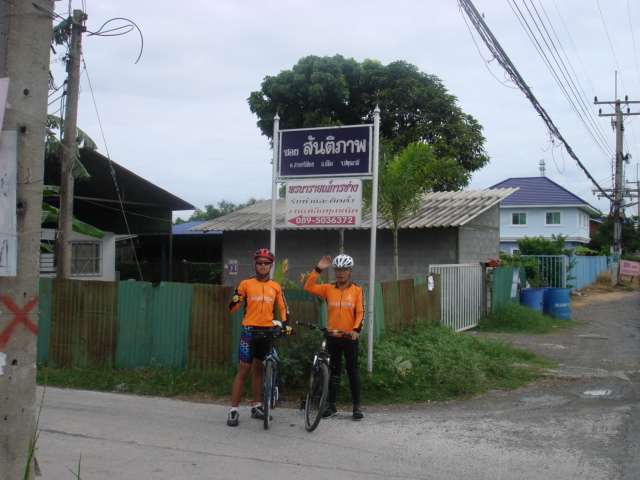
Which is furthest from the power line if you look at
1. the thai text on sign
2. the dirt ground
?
the thai text on sign

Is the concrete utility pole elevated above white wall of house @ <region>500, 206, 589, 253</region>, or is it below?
below

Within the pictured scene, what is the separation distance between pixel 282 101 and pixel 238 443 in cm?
2361

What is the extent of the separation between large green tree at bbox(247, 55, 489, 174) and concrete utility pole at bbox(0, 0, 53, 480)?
23963mm

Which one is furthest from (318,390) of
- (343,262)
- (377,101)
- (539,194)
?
(539,194)

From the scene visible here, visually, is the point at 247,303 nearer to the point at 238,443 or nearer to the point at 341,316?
the point at 341,316

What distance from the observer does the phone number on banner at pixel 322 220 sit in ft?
26.8

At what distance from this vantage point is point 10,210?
3092 millimetres

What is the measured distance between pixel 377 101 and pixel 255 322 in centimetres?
2203

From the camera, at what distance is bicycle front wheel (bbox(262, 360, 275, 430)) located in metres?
6.27

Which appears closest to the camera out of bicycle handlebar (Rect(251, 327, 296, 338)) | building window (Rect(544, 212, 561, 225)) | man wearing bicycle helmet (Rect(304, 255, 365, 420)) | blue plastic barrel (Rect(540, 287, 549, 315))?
bicycle handlebar (Rect(251, 327, 296, 338))

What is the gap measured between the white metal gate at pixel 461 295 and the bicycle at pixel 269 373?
6.25 m

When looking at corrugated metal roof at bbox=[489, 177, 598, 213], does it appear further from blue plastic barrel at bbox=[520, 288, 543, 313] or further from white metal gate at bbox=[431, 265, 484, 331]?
white metal gate at bbox=[431, 265, 484, 331]

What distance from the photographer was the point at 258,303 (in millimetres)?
6605

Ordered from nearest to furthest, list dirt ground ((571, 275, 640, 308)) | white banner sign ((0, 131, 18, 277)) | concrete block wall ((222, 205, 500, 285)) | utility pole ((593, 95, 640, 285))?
1. white banner sign ((0, 131, 18, 277))
2. concrete block wall ((222, 205, 500, 285))
3. dirt ground ((571, 275, 640, 308))
4. utility pole ((593, 95, 640, 285))
